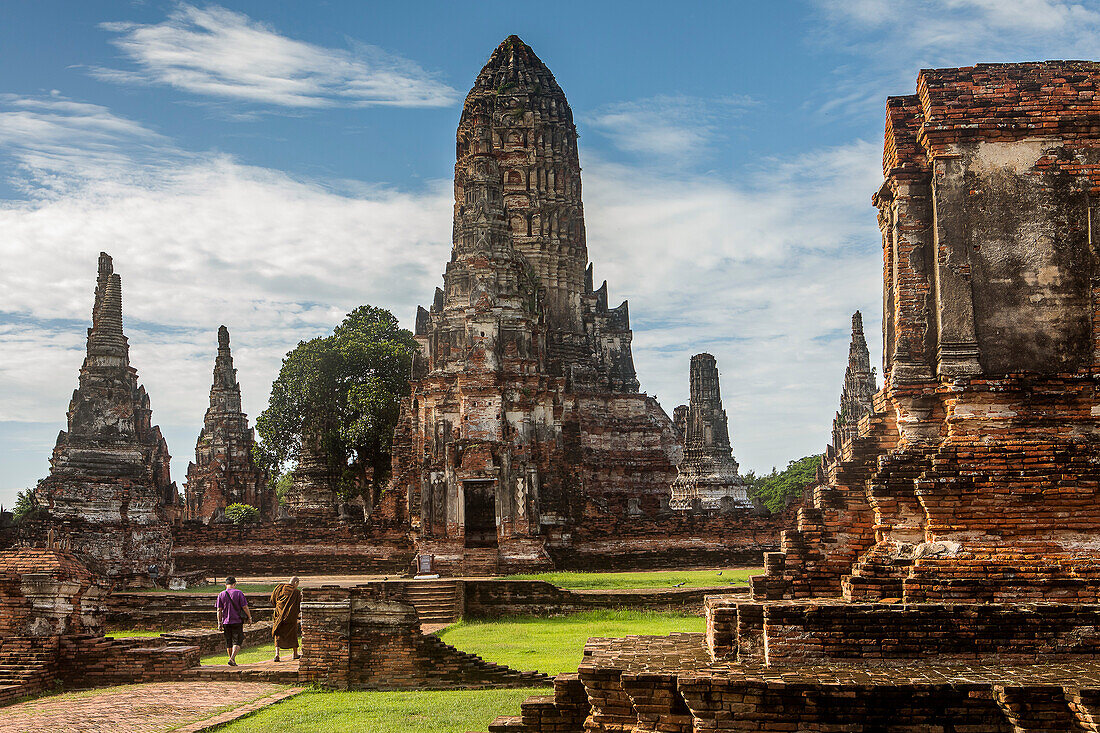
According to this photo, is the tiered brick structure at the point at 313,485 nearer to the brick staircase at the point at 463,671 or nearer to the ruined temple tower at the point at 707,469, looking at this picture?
the ruined temple tower at the point at 707,469

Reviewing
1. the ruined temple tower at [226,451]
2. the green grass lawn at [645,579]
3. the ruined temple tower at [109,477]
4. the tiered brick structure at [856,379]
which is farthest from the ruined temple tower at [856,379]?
the ruined temple tower at [109,477]

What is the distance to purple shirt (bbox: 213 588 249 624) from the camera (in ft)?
47.3

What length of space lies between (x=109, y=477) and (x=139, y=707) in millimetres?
13443

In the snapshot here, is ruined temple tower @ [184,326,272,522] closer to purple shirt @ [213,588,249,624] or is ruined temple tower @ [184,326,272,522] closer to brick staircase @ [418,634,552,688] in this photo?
purple shirt @ [213,588,249,624]

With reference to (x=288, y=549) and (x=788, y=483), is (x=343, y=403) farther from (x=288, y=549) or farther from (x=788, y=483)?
(x=788, y=483)

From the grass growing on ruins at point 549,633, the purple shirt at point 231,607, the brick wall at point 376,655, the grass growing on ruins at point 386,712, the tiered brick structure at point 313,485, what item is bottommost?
the grass growing on ruins at point 386,712

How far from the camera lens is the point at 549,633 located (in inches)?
699

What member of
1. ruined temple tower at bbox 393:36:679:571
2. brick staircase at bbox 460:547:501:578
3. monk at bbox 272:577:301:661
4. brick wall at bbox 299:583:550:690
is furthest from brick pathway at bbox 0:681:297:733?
ruined temple tower at bbox 393:36:679:571

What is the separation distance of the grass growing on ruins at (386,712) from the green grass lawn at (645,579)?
32.3 ft

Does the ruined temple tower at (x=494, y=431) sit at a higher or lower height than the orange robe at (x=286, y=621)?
higher

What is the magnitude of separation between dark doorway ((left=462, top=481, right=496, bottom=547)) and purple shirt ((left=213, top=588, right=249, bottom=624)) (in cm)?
1346

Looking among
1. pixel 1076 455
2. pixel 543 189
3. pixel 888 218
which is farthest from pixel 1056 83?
pixel 543 189

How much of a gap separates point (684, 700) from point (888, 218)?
17.7 feet

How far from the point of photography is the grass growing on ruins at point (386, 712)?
32.6 feet
